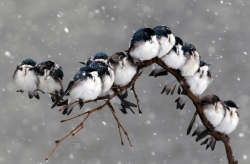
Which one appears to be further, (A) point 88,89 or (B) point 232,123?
(B) point 232,123

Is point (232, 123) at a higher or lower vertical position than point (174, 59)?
lower

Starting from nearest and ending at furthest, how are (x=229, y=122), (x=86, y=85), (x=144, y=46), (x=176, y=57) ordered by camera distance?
(x=86, y=85)
(x=144, y=46)
(x=176, y=57)
(x=229, y=122)

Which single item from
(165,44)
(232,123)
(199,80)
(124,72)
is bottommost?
(232,123)

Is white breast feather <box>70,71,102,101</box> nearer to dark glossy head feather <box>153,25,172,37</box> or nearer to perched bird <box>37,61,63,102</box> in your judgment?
perched bird <box>37,61,63,102</box>

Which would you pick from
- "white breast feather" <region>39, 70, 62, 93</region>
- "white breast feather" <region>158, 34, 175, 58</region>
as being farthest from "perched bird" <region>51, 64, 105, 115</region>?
"white breast feather" <region>158, 34, 175, 58</region>

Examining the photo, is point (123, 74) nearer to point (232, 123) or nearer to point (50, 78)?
point (50, 78)

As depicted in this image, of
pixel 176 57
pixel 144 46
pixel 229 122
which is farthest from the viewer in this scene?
pixel 229 122

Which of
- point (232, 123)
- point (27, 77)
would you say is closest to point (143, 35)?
point (27, 77)
